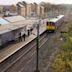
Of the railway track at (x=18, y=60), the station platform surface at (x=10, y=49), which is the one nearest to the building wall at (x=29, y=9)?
the station platform surface at (x=10, y=49)

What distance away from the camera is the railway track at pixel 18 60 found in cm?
2161

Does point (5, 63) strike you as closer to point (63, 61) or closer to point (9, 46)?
point (9, 46)

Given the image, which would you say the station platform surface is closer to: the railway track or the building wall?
the railway track

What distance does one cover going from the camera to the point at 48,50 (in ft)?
96.8

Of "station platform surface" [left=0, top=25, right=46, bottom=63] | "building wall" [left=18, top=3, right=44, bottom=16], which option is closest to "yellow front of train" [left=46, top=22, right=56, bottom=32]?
"station platform surface" [left=0, top=25, right=46, bottom=63]

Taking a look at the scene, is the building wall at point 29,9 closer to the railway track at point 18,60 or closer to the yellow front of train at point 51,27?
the yellow front of train at point 51,27

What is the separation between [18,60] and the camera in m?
24.3

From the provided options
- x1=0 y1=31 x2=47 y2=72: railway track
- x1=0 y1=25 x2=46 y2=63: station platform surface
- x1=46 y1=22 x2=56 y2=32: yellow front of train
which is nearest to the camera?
x1=0 y1=31 x2=47 y2=72: railway track

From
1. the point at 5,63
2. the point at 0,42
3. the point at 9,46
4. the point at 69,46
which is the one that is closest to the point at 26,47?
the point at 9,46

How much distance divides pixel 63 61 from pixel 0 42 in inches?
541

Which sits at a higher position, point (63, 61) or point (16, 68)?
point (63, 61)

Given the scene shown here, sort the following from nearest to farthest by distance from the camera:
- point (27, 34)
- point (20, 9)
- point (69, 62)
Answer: point (69, 62), point (27, 34), point (20, 9)

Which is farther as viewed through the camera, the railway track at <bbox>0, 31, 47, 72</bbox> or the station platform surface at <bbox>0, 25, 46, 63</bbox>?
the station platform surface at <bbox>0, 25, 46, 63</bbox>

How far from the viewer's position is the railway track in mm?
21609
